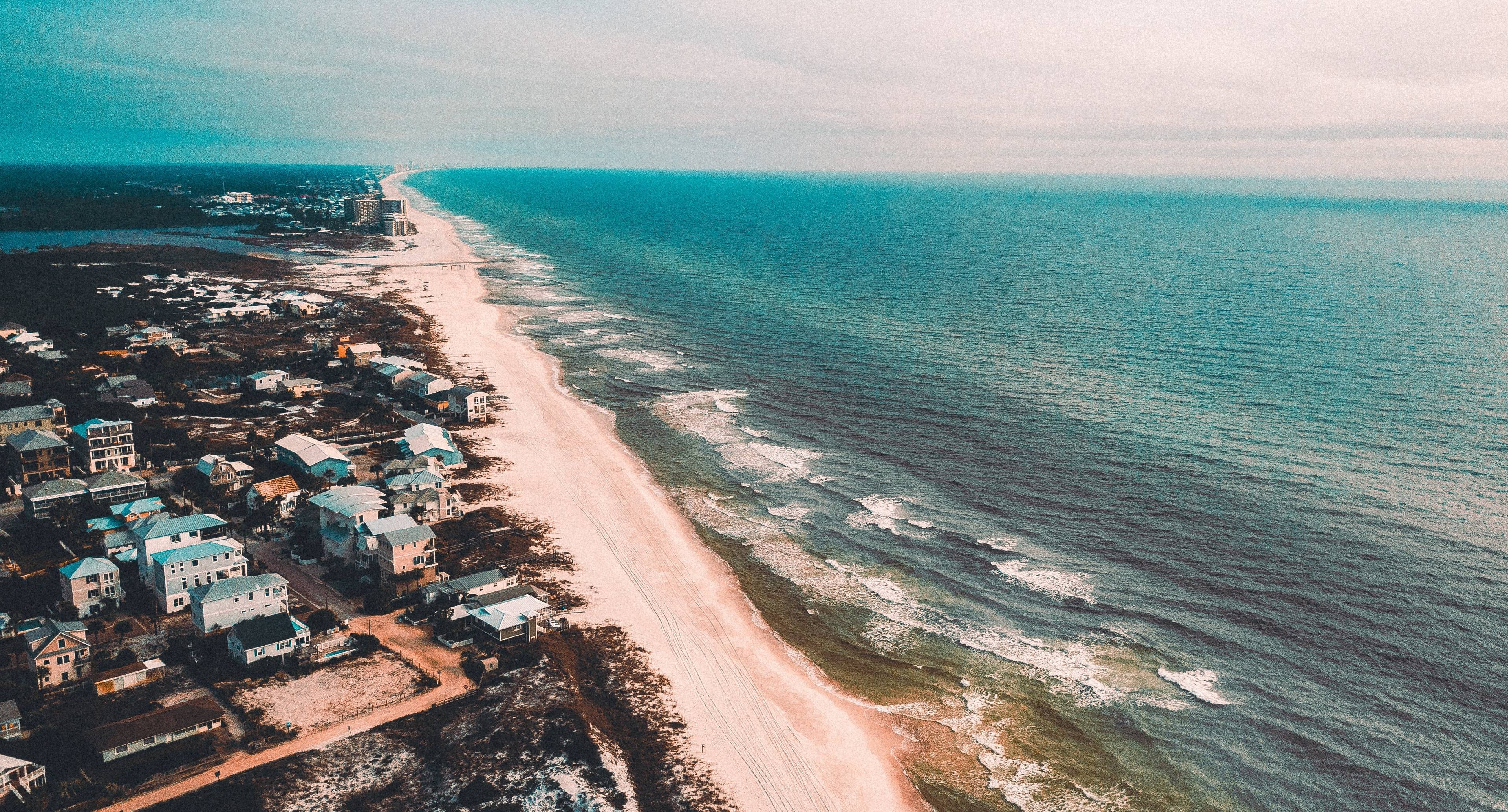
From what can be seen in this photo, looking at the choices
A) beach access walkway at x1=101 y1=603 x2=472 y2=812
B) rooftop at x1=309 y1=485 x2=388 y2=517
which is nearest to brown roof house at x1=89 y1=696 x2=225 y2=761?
beach access walkway at x1=101 y1=603 x2=472 y2=812

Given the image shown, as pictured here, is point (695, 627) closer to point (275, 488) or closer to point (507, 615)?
point (507, 615)

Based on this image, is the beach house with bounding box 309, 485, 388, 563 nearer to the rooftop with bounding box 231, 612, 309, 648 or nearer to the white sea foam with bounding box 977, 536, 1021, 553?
the rooftop with bounding box 231, 612, 309, 648

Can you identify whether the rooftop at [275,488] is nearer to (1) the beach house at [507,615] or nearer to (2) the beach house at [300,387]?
(1) the beach house at [507,615]

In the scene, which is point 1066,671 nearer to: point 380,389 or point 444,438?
point 444,438


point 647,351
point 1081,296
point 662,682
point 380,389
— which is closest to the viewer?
point 662,682

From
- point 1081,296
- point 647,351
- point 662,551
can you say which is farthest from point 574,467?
point 1081,296
